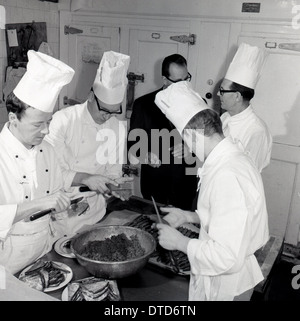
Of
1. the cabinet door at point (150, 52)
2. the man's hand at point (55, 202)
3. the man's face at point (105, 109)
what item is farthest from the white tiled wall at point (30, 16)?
the man's hand at point (55, 202)

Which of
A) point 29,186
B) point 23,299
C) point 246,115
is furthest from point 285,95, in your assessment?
point 23,299

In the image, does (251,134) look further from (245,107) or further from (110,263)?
(110,263)

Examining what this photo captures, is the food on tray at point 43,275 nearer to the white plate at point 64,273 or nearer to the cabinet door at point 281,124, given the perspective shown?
the white plate at point 64,273

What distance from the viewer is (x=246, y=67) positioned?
305cm

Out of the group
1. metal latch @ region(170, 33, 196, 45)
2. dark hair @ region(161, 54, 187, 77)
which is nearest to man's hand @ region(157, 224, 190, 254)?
dark hair @ region(161, 54, 187, 77)

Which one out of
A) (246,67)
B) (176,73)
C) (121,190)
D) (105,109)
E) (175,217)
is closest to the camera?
(175,217)

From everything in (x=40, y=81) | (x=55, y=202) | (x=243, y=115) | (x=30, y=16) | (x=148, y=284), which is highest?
(x=30, y=16)

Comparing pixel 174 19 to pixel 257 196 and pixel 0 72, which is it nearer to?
pixel 0 72

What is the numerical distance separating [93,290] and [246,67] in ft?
7.05

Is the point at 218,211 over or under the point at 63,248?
over

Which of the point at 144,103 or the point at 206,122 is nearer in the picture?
the point at 206,122

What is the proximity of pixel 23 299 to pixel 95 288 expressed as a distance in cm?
38

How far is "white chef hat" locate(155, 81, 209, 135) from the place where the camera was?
5.62 feet

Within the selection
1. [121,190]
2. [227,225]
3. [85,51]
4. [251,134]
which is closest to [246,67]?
[251,134]
